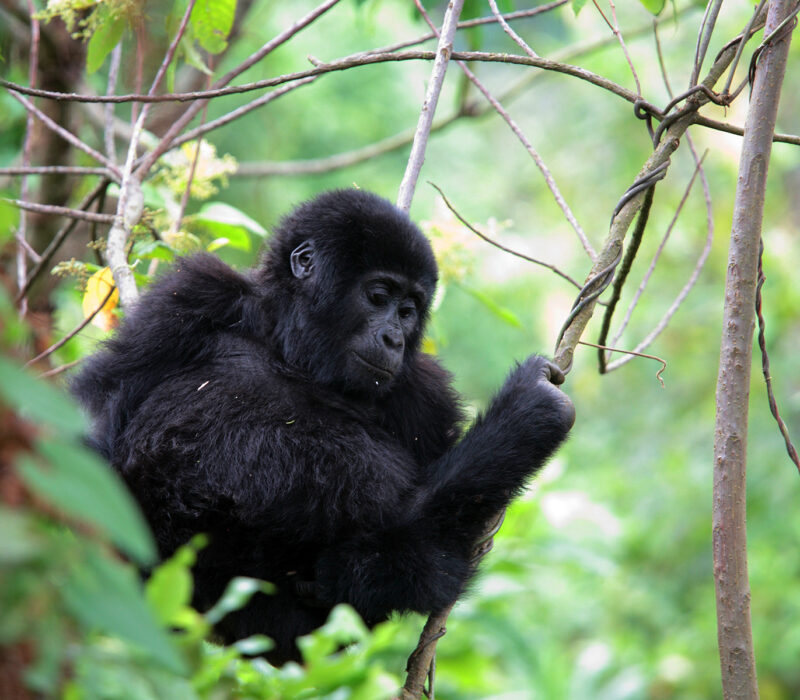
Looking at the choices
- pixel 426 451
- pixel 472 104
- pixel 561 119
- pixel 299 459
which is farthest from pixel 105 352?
pixel 561 119

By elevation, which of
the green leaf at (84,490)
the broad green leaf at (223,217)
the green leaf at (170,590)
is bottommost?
the green leaf at (170,590)

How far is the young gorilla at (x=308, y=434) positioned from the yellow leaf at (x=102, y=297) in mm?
417

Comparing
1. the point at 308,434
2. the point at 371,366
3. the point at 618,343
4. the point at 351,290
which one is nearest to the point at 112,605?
the point at 308,434

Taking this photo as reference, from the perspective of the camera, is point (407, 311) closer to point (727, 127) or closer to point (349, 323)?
point (349, 323)

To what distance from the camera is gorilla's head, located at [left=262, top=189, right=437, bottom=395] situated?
286 centimetres

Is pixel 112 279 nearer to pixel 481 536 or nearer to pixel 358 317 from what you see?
pixel 358 317

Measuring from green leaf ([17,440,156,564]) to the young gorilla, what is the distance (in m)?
1.72

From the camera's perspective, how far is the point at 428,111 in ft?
9.28

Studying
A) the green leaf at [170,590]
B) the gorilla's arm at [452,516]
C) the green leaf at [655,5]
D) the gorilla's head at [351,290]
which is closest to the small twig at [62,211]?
the gorilla's head at [351,290]

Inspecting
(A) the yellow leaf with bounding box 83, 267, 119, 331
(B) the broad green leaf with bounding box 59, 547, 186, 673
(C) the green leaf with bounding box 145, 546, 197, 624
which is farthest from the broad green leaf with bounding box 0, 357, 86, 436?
(A) the yellow leaf with bounding box 83, 267, 119, 331

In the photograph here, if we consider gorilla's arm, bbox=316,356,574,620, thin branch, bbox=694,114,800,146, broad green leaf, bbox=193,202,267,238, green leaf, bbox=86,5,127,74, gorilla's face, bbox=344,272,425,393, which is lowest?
gorilla's arm, bbox=316,356,574,620

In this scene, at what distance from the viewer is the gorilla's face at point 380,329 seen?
2857mm

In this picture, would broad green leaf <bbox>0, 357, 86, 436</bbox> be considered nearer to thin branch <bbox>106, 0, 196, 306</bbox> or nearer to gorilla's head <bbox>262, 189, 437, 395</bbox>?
gorilla's head <bbox>262, 189, 437, 395</bbox>

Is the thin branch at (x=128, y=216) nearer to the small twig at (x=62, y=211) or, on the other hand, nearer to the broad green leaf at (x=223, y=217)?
the small twig at (x=62, y=211)
